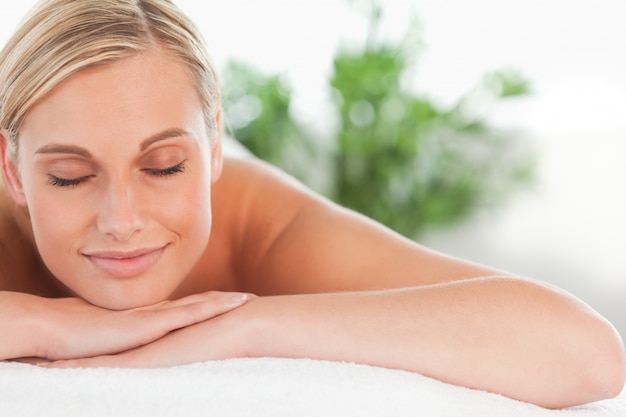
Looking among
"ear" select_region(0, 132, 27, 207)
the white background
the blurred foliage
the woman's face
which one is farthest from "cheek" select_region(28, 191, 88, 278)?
the white background

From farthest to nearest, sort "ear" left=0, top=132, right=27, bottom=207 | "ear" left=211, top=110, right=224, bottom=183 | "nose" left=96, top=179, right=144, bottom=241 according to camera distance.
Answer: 1. "ear" left=211, top=110, right=224, bottom=183
2. "ear" left=0, top=132, right=27, bottom=207
3. "nose" left=96, top=179, right=144, bottom=241

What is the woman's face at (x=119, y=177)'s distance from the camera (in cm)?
130

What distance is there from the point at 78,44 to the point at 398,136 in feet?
8.66

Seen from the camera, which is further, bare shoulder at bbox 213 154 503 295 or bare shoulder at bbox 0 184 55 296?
bare shoulder at bbox 0 184 55 296

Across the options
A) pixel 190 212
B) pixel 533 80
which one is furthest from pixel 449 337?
pixel 533 80

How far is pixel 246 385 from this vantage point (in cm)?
103

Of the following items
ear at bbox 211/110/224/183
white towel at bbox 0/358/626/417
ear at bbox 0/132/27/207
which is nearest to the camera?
white towel at bbox 0/358/626/417

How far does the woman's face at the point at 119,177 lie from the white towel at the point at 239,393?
0.91 ft

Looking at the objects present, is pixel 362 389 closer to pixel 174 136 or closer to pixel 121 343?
pixel 121 343

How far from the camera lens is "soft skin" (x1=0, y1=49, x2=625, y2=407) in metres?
1.17

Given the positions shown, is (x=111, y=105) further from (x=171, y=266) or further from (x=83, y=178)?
(x=171, y=266)

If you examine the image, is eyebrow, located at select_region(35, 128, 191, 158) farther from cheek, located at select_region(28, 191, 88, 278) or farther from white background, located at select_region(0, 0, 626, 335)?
white background, located at select_region(0, 0, 626, 335)

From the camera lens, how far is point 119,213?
1.28 meters

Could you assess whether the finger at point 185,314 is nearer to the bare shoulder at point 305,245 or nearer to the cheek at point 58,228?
the cheek at point 58,228
